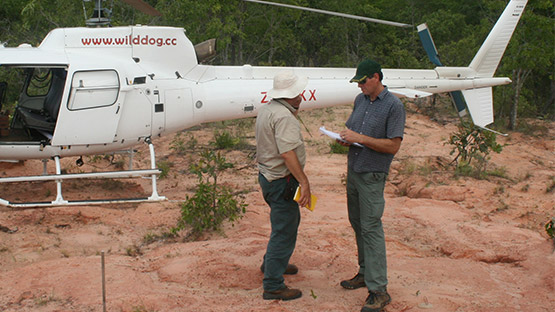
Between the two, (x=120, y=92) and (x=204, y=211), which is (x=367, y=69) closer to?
(x=204, y=211)

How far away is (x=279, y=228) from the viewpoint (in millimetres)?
4812

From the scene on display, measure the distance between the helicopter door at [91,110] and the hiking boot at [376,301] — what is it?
4.76m

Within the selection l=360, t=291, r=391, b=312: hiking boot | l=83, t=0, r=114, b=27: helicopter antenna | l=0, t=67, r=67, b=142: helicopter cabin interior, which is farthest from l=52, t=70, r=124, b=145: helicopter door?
l=360, t=291, r=391, b=312: hiking boot

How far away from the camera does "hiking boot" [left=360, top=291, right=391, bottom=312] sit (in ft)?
15.1

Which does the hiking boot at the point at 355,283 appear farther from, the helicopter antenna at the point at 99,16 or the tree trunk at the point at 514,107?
the tree trunk at the point at 514,107

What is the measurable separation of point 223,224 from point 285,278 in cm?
197

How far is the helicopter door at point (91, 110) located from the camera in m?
7.68

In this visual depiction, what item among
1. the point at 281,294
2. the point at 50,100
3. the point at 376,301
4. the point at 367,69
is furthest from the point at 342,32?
the point at 376,301

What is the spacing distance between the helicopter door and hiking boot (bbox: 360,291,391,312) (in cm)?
476

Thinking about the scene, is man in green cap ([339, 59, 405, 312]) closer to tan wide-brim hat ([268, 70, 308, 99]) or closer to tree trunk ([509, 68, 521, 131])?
tan wide-brim hat ([268, 70, 308, 99])

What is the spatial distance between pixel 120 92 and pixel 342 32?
14.9 m

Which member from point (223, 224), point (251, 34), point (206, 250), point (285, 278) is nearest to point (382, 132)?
point (285, 278)

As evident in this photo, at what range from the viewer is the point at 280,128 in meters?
4.58

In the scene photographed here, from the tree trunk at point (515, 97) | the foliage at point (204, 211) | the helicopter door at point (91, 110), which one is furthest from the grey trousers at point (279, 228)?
the tree trunk at point (515, 97)
